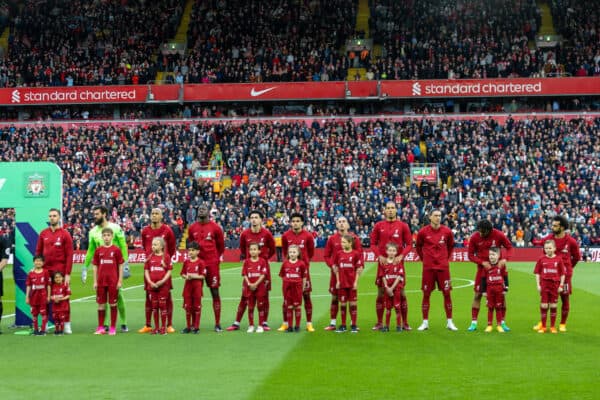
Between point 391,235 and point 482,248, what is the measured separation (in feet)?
5.33

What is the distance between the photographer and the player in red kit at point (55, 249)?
16219mm

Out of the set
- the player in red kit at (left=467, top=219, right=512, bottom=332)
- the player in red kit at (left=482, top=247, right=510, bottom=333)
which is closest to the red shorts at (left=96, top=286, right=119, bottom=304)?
the player in red kit at (left=467, top=219, right=512, bottom=332)

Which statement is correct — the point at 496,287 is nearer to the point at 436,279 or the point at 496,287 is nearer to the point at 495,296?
the point at 495,296

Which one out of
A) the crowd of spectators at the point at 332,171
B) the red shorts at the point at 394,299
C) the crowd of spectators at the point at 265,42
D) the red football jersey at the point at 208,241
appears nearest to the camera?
the red shorts at the point at 394,299

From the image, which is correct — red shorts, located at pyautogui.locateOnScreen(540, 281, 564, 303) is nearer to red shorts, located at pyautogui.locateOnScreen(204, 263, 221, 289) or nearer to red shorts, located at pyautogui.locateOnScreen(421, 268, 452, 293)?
red shorts, located at pyautogui.locateOnScreen(421, 268, 452, 293)

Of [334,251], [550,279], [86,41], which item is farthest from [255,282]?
[86,41]

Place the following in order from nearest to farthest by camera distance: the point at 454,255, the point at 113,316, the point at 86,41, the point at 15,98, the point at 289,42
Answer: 1. the point at 113,316
2. the point at 454,255
3. the point at 15,98
4. the point at 289,42
5. the point at 86,41

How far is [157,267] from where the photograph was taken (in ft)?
52.2

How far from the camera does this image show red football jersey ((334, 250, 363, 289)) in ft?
52.3

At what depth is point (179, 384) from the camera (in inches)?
429

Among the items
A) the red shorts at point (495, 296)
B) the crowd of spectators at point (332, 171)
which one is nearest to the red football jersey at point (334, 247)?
the red shorts at point (495, 296)

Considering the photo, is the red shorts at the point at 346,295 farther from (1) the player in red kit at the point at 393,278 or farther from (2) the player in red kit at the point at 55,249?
(2) the player in red kit at the point at 55,249

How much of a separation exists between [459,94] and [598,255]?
48.8 ft

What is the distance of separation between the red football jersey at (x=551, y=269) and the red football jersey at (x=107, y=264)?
7.35m
